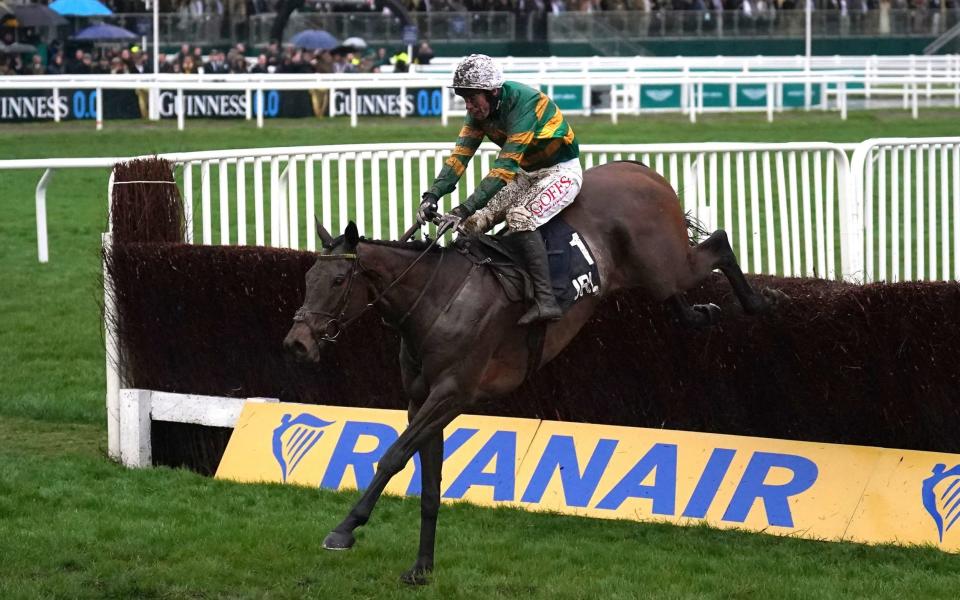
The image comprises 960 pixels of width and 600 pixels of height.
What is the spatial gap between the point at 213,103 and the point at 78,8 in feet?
22.8

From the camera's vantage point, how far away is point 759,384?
23.2ft

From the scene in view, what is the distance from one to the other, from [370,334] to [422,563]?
6.58 feet

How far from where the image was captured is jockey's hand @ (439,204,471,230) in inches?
244

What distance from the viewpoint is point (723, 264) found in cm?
705

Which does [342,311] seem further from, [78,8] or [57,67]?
[78,8]

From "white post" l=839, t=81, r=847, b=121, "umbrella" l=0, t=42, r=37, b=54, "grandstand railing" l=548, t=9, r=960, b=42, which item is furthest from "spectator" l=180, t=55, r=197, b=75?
"white post" l=839, t=81, r=847, b=121

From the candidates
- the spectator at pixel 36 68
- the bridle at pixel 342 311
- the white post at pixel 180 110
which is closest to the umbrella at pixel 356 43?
the spectator at pixel 36 68

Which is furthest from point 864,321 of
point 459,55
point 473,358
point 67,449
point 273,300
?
point 459,55

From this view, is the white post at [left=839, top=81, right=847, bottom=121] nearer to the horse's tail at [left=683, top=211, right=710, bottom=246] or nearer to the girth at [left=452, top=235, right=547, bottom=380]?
the horse's tail at [left=683, top=211, right=710, bottom=246]

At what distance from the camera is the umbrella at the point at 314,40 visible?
32.5m

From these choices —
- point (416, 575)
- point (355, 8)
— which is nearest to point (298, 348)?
point (416, 575)

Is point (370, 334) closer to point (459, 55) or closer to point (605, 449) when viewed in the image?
point (605, 449)

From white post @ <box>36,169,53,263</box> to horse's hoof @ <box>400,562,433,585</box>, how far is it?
→ 7954 millimetres

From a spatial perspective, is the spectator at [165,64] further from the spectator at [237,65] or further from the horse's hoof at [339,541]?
the horse's hoof at [339,541]
